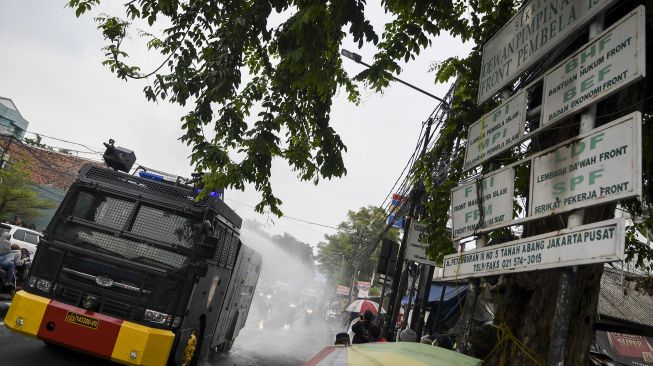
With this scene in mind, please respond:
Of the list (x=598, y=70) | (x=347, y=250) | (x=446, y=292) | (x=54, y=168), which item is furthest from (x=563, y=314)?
(x=347, y=250)

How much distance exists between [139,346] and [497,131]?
5.35m

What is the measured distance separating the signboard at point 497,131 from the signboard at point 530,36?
37 centimetres

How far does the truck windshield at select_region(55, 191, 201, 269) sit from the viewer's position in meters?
6.97

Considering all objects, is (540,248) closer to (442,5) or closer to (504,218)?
(504,218)

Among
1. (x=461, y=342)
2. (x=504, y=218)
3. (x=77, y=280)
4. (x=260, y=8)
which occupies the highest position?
(x=260, y=8)

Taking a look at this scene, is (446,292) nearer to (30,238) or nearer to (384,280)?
(384,280)

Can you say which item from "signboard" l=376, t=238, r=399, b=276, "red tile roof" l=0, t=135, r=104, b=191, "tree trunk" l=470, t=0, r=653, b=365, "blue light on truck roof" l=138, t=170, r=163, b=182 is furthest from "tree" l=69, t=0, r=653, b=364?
"red tile roof" l=0, t=135, r=104, b=191

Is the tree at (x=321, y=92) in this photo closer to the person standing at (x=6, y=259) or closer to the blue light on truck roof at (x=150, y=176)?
the blue light on truck roof at (x=150, y=176)

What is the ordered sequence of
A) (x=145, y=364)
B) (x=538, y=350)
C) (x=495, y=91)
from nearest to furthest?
(x=538, y=350), (x=495, y=91), (x=145, y=364)

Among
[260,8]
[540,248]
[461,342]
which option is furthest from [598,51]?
[260,8]

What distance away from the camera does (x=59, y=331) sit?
6410 millimetres

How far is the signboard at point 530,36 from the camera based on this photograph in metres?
3.67

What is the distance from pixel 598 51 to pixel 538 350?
2379mm

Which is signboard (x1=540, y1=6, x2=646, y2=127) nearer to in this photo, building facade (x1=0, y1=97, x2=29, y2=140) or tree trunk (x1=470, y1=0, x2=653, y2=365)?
tree trunk (x1=470, y1=0, x2=653, y2=365)
